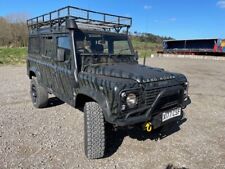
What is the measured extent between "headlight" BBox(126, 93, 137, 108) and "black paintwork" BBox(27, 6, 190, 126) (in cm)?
6

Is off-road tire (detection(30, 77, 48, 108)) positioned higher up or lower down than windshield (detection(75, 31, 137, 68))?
lower down

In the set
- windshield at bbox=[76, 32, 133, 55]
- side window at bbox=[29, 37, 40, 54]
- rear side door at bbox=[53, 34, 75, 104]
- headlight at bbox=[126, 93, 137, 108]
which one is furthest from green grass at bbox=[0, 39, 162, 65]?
headlight at bbox=[126, 93, 137, 108]

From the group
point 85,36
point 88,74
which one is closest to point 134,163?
point 88,74

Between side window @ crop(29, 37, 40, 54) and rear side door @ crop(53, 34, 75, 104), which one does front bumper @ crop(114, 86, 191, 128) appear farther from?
side window @ crop(29, 37, 40, 54)

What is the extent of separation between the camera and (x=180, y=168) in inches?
143

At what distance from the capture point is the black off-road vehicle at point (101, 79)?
3.45m

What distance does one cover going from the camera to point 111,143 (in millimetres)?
4410

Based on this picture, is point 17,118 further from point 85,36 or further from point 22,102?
point 85,36

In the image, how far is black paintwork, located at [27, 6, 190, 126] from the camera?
3416 mm

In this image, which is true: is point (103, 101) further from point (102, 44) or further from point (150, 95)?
point (102, 44)

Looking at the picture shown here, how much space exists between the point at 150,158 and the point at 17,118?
3502 millimetres

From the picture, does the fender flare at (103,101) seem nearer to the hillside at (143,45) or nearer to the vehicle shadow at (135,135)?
the vehicle shadow at (135,135)

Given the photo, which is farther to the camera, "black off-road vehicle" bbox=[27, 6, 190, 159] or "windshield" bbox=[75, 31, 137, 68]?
"windshield" bbox=[75, 31, 137, 68]

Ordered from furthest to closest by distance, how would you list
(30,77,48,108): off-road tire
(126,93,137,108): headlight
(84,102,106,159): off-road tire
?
(30,77,48,108): off-road tire
(84,102,106,159): off-road tire
(126,93,137,108): headlight
